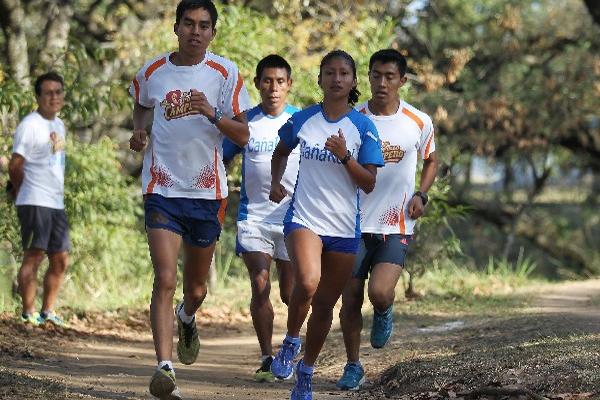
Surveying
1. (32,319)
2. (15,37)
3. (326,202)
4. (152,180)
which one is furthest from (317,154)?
(15,37)

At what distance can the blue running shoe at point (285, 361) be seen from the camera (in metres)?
7.74

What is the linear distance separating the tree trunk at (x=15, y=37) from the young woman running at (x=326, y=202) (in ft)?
22.8

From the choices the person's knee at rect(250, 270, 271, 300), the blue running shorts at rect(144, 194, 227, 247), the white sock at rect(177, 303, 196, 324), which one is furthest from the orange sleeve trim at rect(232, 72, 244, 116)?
the person's knee at rect(250, 270, 271, 300)

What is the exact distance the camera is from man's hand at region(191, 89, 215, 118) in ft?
23.0

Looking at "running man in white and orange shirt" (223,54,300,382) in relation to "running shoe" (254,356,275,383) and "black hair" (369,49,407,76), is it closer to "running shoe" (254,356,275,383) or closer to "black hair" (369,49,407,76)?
"running shoe" (254,356,275,383)

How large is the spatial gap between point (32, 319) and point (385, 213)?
380 cm

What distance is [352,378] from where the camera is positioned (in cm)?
809

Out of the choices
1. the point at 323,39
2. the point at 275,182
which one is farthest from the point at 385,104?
the point at 323,39

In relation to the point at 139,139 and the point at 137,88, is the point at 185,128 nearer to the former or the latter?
the point at 139,139

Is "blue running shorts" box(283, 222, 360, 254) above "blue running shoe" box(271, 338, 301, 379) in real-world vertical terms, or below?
above

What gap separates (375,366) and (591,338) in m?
1.60

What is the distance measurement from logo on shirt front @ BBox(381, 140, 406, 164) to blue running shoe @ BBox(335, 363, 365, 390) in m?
1.39

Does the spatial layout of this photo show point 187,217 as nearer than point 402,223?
Yes

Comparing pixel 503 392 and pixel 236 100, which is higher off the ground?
pixel 236 100
